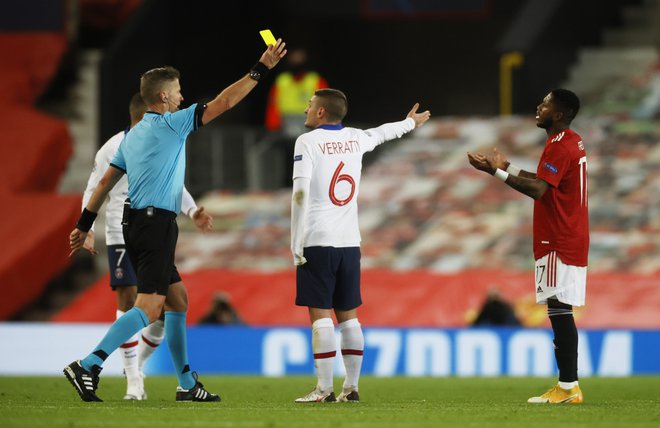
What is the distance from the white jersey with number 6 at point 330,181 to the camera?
9445mm

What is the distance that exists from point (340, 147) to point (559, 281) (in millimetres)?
1658

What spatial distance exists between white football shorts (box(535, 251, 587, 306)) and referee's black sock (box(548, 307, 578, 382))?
0.09 meters

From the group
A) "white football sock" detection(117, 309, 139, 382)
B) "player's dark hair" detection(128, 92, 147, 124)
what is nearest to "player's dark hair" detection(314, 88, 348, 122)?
"player's dark hair" detection(128, 92, 147, 124)

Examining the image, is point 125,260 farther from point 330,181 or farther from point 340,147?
point 340,147

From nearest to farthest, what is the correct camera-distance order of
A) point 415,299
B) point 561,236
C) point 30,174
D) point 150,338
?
point 561,236 → point 150,338 → point 415,299 → point 30,174

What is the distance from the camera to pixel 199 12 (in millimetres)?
22453

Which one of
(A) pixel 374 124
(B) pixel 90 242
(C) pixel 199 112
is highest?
(A) pixel 374 124

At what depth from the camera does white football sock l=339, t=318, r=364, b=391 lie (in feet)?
31.3

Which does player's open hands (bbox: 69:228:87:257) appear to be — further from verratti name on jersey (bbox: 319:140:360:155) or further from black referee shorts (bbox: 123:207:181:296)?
verratti name on jersey (bbox: 319:140:360:155)

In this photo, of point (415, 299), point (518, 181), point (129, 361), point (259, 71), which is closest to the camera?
point (259, 71)

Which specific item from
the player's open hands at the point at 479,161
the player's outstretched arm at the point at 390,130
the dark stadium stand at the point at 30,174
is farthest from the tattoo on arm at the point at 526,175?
the dark stadium stand at the point at 30,174

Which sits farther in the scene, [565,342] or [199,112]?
[565,342]

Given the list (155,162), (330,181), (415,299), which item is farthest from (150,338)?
(415,299)

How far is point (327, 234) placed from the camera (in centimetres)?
945
